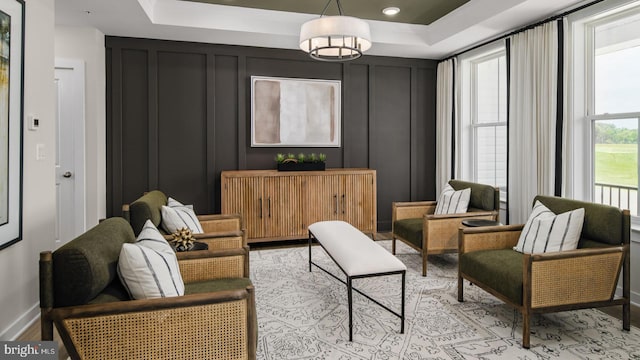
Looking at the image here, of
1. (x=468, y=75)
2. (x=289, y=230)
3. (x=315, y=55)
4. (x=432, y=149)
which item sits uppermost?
(x=468, y=75)

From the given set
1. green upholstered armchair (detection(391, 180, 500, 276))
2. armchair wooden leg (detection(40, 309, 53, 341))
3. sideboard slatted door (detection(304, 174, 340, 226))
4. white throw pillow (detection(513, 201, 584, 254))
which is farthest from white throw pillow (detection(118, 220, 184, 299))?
sideboard slatted door (detection(304, 174, 340, 226))

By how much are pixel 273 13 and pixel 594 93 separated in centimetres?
337

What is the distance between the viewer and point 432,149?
583cm

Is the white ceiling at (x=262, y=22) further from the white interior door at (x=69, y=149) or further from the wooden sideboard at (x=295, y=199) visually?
the wooden sideboard at (x=295, y=199)

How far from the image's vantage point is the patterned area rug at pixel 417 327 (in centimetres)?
229

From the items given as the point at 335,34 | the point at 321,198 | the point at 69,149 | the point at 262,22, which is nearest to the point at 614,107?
the point at 335,34

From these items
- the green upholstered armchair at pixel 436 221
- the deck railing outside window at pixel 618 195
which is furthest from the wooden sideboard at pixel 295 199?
the deck railing outside window at pixel 618 195

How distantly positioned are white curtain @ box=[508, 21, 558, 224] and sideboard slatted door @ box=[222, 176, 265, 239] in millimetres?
2909

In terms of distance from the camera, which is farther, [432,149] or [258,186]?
[432,149]

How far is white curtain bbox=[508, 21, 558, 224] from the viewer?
12.3ft

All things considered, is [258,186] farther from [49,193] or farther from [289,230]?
[49,193]

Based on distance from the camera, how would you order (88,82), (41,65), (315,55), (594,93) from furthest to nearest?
1. (88,82)
2. (594,93)
3. (315,55)
4. (41,65)

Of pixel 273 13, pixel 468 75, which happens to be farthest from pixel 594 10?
pixel 273 13

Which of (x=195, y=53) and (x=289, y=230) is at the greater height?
(x=195, y=53)
